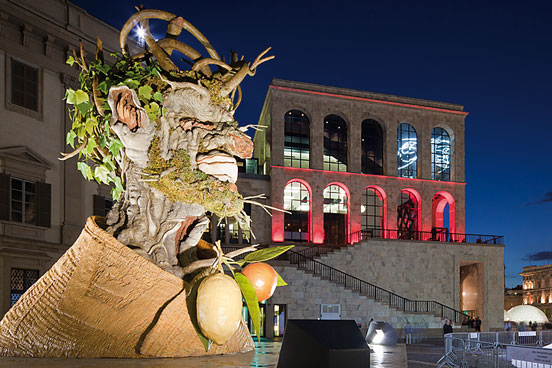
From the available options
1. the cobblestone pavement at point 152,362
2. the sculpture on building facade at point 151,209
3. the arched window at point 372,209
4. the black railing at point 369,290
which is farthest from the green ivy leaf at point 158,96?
the arched window at point 372,209

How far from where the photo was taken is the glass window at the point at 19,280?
19.6 meters

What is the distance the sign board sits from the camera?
882 cm

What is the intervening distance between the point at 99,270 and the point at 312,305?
23326 mm

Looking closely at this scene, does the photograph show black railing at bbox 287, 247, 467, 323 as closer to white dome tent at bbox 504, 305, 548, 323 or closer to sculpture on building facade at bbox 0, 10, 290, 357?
white dome tent at bbox 504, 305, 548, 323

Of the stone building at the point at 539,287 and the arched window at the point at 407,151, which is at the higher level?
the arched window at the point at 407,151

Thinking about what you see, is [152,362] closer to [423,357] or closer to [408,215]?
[423,357]

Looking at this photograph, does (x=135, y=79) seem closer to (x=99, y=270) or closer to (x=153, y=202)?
(x=153, y=202)

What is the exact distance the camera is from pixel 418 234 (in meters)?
36.3

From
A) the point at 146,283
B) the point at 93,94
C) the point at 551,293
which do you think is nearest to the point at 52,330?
the point at 146,283

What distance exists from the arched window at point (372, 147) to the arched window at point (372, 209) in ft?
4.86

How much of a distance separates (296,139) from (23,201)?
18.7 meters

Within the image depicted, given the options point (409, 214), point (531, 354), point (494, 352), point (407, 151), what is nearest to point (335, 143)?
point (407, 151)

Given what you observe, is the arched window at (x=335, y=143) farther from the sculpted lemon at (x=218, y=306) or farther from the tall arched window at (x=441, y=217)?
the sculpted lemon at (x=218, y=306)

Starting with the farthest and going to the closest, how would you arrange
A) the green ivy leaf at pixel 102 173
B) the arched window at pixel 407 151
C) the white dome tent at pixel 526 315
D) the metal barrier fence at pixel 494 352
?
the white dome tent at pixel 526 315 < the arched window at pixel 407 151 < the metal barrier fence at pixel 494 352 < the green ivy leaf at pixel 102 173
